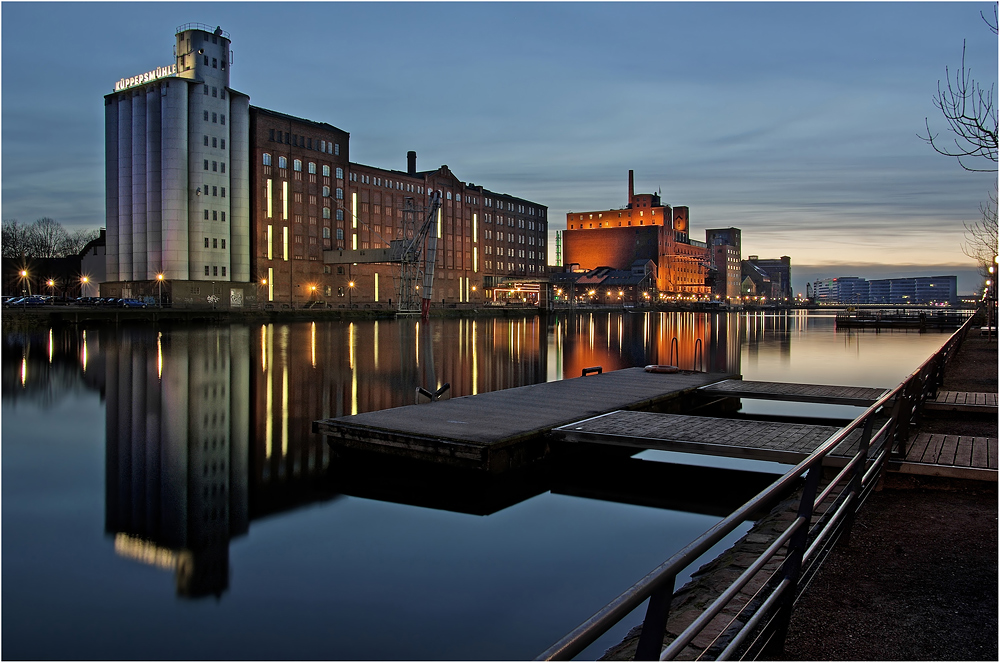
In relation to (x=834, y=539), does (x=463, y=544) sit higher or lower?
lower

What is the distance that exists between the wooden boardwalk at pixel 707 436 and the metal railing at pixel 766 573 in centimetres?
159

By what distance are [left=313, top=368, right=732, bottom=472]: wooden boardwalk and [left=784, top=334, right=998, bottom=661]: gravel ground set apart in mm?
5844

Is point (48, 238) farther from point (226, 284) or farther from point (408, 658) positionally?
point (408, 658)

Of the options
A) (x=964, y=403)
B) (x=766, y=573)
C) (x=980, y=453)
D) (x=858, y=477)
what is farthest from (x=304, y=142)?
(x=766, y=573)

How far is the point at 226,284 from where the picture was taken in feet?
308

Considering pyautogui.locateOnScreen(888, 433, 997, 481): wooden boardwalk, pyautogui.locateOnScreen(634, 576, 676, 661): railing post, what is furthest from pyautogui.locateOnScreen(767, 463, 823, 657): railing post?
pyautogui.locateOnScreen(888, 433, 997, 481): wooden boardwalk

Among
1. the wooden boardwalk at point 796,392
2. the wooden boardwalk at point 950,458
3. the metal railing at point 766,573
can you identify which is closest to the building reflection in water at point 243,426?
the metal railing at point 766,573

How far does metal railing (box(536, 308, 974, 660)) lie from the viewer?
9.70ft

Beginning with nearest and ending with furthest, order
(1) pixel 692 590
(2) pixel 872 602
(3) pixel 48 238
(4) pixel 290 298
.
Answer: (2) pixel 872 602
(1) pixel 692 590
(4) pixel 290 298
(3) pixel 48 238

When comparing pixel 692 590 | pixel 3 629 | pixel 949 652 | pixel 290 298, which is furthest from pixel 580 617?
pixel 290 298

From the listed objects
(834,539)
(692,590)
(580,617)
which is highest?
(834,539)

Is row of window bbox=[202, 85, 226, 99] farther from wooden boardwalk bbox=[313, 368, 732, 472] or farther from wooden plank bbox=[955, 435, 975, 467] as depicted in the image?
wooden plank bbox=[955, 435, 975, 467]

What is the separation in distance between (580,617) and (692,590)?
125 cm

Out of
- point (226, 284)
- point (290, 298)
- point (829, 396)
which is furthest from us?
point (290, 298)
